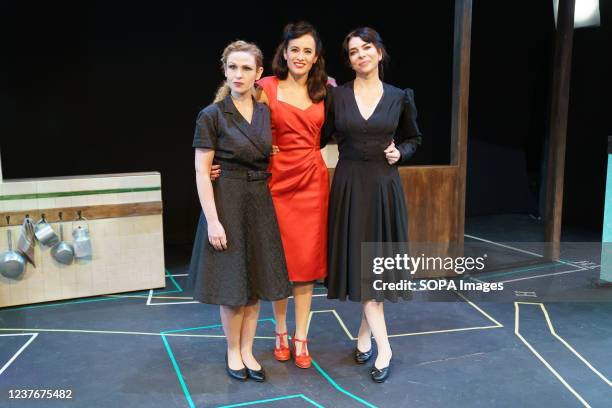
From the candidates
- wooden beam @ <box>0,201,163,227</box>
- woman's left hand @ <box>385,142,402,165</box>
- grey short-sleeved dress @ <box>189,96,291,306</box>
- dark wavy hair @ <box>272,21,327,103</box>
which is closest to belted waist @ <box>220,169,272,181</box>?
grey short-sleeved dress @ <box>189,96,291,306</box>

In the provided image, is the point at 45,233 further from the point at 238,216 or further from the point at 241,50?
the point at 241,50

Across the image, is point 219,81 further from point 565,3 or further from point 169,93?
point 565,3

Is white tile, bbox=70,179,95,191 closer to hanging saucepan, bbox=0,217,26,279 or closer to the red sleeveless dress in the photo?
hanging saucepan, bbox=0,217,26,279

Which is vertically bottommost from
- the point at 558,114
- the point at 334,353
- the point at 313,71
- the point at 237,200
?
the point at 334,353

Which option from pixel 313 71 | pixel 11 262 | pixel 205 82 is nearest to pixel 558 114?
pixel 313 71

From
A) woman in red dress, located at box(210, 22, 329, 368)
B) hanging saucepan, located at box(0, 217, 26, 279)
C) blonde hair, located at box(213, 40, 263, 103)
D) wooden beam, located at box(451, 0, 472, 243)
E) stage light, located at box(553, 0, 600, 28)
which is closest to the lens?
blonde hair, located at box(213, 40, 263, 103)

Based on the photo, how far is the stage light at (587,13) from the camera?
565 centimetres

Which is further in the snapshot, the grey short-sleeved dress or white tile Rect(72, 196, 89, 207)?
white tile Rect(72, 196, 89, 207)

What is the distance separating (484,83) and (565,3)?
202 cm

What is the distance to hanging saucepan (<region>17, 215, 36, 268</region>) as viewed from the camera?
349cm

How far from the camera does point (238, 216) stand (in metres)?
2.46

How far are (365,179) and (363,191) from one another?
5 centimetres

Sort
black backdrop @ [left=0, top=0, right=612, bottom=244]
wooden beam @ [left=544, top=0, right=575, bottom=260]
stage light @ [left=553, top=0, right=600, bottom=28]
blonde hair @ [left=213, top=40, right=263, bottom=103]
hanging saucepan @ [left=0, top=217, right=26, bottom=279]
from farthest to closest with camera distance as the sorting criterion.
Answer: stage light @ [left=553, top=0, right=600, bottom=28] → black backdrop @ [left=0, top=0, right=612, bottom=244] → wooden beam @ [left=544, top=0, right=575, bottom=260] → hanging saucepan @ [left=0, top=217, right=26, bottom=279] → blonde hair @ [left=213, top=40, right=263, bottom=103]

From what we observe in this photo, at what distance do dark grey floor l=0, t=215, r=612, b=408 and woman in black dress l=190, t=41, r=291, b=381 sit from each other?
1.45 ft
